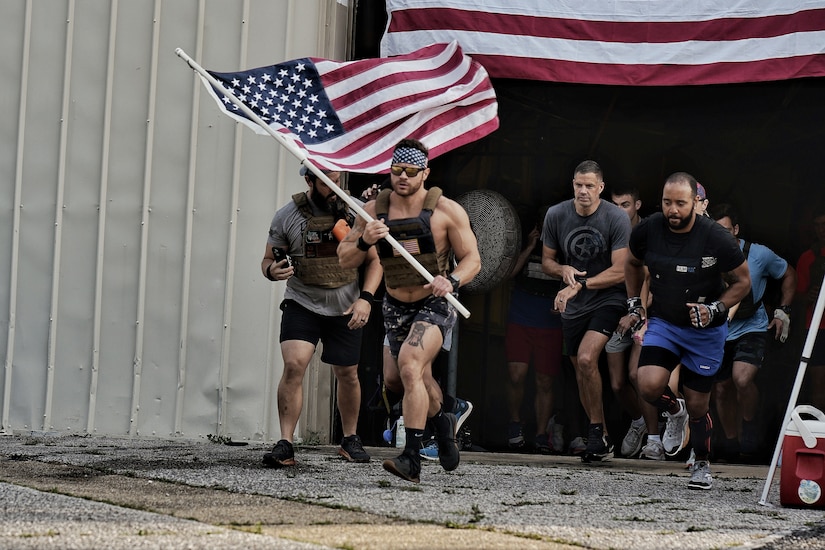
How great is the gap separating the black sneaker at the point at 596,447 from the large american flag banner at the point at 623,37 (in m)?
2.82

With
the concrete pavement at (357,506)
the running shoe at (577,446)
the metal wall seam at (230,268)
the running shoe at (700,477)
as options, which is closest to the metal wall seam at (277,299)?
the metal wall seam at (230,268)

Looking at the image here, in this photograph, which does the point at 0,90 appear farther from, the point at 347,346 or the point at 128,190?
the point at 347,346

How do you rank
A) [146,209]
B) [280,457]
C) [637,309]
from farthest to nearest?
[146,209] → [637,309] → [280,457]

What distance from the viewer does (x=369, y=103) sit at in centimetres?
1007

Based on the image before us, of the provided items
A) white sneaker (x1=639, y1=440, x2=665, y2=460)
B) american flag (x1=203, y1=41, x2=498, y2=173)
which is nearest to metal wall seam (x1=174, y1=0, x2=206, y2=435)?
american flag (x1=203, y1=41, x2=498, y2=173)

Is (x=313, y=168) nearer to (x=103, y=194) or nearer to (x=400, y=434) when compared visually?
(x=400, y=434)

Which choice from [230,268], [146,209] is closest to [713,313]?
[230,268]

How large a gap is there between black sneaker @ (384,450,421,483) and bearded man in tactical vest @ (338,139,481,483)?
31 centimetres

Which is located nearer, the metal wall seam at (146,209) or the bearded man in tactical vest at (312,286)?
the bearded man in tactical vest at (312,286)

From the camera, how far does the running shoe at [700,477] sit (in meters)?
8.21

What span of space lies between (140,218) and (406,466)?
177 inches

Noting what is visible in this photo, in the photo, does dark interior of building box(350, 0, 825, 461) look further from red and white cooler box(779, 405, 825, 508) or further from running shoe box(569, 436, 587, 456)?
red and white cooler box(779, 405, 825, 508)

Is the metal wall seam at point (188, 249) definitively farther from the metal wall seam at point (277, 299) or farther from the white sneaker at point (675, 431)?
the white sneaker at point (675, 431)

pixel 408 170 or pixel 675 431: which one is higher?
pixel 408 170
